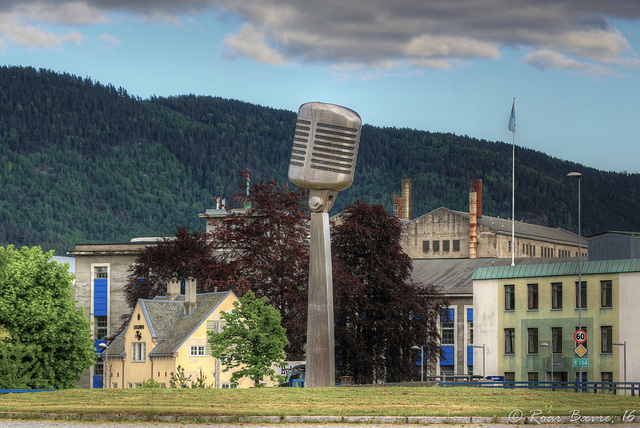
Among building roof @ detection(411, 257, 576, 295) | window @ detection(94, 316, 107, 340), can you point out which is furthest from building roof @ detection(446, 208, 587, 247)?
window @ detection(94, 316, 107, 340)

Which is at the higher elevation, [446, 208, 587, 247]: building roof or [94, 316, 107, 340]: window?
[446, 208, 587, 247]: building roof

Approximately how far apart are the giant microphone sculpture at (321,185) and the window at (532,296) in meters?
27.8

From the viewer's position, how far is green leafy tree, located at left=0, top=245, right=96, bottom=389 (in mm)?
67375

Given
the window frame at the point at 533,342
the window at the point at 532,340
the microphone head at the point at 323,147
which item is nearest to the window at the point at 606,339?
the window frame at the point at 533,342

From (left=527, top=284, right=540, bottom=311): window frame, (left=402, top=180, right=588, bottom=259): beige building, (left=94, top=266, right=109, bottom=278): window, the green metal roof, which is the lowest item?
(left=527, top=284, right=540, bottom=311): window frame

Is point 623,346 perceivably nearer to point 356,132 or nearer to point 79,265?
point 356,132

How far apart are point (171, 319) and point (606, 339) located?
1187 inches

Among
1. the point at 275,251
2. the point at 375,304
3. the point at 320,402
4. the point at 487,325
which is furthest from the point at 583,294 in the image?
the point at 320,402

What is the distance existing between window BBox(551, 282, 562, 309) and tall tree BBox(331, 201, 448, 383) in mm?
8720

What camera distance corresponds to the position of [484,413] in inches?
1307

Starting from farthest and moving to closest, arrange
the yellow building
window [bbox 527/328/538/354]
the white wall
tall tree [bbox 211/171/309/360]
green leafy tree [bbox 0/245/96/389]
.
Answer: the yellow building < the white wall < window [bbox 527/328/538/354] < tall tree [bbox 211/171/309/360] < green leafy tree [bbox 0/245/96/389]

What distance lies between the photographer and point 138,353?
258 feet

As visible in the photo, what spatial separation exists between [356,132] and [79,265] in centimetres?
6335

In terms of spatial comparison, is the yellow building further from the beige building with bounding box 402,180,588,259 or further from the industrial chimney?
the industrial chimney
